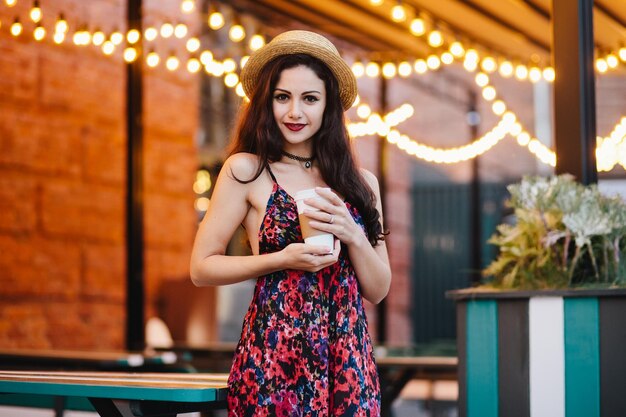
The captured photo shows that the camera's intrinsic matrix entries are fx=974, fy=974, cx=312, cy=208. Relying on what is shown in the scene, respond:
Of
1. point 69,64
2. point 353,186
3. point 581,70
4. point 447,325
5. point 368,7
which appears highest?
point 368,7

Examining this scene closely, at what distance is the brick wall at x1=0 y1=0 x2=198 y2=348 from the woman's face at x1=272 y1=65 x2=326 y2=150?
3.91 meters

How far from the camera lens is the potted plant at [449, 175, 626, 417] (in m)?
2.83

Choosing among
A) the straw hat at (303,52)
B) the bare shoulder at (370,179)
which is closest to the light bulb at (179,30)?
the straw hat at (303,52)

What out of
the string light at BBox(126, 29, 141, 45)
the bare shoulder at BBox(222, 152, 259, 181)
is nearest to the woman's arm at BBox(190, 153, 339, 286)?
the bare shoulder at BBox(222, 152, 259, 181)

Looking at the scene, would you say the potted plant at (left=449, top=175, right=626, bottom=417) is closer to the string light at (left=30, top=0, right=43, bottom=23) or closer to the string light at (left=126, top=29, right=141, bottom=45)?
the string light at (left=30, top=0, right=43, bottom=23)

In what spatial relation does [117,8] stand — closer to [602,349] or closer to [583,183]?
[583,183]

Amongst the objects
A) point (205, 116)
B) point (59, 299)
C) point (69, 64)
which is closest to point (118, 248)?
point (59, 299)

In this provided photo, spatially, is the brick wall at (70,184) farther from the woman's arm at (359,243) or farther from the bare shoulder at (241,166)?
the woman's arm at (359,243)

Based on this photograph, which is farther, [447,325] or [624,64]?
[447,325]

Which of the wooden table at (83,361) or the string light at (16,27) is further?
the string light at (16,27)

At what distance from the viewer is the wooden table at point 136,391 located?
245 centimetres

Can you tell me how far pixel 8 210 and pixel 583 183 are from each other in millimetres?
4120

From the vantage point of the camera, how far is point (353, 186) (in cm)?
242

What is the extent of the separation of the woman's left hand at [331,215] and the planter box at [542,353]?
2.96 ft
